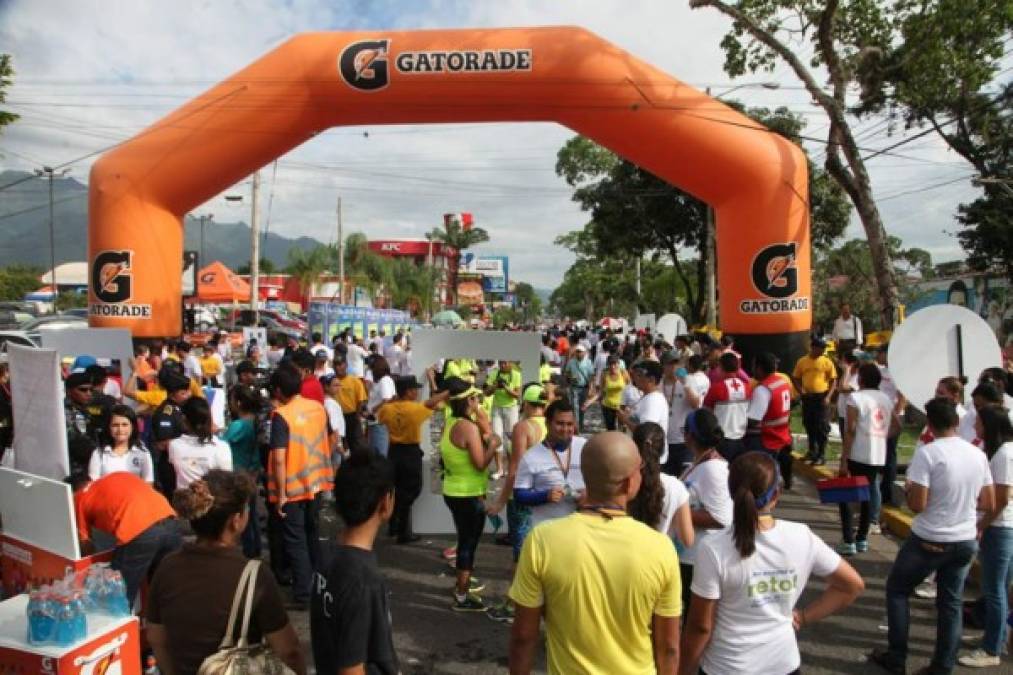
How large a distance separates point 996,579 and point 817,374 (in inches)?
193

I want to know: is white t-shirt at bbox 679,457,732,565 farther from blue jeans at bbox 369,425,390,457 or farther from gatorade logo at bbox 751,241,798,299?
gatorade logo at bbox 751,241,798,299

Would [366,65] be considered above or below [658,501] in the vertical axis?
above

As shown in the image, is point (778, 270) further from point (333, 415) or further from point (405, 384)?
point (333, 415)

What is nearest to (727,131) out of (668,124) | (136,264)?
(668,124)

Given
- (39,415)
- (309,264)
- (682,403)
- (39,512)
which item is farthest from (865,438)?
(309,264)

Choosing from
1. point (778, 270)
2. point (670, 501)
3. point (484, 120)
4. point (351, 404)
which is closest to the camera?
point (670, 501)

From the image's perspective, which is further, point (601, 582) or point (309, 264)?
point (309, 264)

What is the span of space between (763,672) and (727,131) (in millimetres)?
9129

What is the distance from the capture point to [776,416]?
6754mm

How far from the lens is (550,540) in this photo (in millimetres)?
2121

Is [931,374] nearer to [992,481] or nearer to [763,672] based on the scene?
[992,481]

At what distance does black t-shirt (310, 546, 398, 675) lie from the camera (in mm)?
2186

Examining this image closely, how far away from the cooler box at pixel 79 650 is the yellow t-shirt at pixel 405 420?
2775mm

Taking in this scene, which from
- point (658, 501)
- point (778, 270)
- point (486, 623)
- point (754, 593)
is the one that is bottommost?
point (486, 623)
